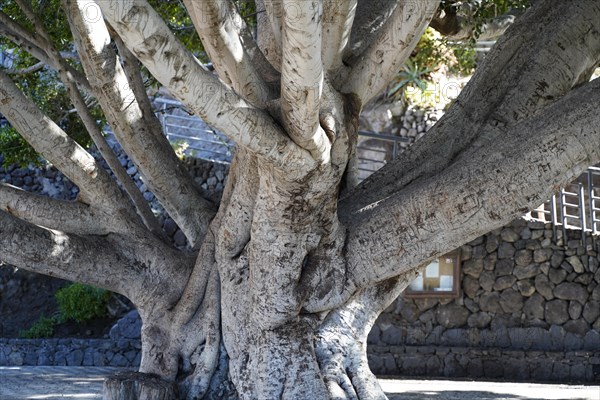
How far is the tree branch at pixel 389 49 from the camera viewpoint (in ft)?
18.6

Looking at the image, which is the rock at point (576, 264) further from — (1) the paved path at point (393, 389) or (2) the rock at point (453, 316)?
(1) the paved path at point (393, 389)

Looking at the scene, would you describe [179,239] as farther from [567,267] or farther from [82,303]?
[567,267]

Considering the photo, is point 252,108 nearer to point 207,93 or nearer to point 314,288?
point 207,93

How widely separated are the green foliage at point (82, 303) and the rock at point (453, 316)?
5399mm

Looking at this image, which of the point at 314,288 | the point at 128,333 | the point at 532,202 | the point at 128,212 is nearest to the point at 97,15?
the point at 128,212

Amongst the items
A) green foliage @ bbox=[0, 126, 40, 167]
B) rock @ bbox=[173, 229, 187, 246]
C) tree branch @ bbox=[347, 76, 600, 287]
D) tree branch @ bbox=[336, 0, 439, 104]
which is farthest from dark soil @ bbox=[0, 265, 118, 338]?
tree branch @ bbox=[336, 0, 439, 104]

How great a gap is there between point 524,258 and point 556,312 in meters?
0.88

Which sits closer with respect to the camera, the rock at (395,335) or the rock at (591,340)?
the rock at (591,340)

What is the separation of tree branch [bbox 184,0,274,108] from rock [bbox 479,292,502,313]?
8048 millimetres

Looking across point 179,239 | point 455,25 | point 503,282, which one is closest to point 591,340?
point 503,282

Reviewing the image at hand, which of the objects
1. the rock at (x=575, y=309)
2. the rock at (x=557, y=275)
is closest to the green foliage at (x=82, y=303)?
the rock at (x=557, y=275)

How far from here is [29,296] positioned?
629 inches

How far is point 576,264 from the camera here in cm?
1322

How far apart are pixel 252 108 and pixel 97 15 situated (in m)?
2.11
